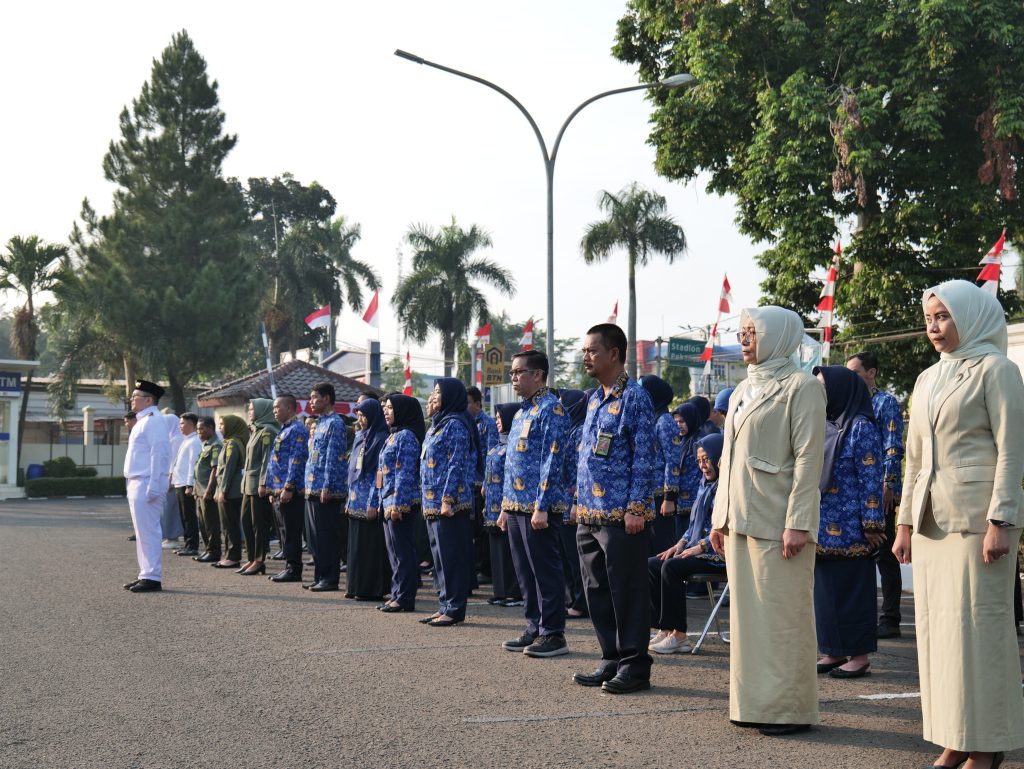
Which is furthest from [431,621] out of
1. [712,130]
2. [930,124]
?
[712,130]

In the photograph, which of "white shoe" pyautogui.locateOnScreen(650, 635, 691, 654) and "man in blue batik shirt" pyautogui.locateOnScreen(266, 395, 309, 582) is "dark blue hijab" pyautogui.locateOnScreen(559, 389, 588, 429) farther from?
"man in blue batik shirt" pyautogui.locateOnScreen(266, 395, 309, 582)

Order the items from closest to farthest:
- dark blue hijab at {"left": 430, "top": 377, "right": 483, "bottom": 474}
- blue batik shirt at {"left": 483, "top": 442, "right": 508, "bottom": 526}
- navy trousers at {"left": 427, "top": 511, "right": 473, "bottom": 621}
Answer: navy trousers at {"left": 427, "top": 511, "right": 473, "bottom": 621}, dark blue hijab at {"left": 430, "top": 377, "right": 483, "bottom": 474}, blue batik shirt at {"left": 483, "top": 442, "right": 508, "bottom": 526}

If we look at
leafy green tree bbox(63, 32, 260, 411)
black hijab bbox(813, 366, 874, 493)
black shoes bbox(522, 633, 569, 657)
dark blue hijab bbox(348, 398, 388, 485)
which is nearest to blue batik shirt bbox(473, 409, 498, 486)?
dark blue hijab bbox(348, 398, 388, 485)

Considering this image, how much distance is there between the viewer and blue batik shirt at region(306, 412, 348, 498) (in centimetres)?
1159

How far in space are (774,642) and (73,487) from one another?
37222 mm

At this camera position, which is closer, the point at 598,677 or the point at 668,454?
the point at 598,677

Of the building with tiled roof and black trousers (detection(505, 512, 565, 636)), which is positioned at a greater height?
the building with tiled roof

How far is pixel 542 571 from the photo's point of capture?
7750 millimetres

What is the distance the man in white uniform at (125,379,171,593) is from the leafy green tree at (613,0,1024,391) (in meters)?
14.9

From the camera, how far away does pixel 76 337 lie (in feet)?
152

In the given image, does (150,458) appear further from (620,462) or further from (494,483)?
(620,462)

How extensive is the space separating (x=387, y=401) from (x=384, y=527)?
121cm

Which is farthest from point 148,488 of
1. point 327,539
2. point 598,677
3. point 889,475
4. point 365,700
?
point 889,475

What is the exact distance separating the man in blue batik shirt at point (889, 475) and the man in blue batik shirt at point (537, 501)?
92.8 inches
